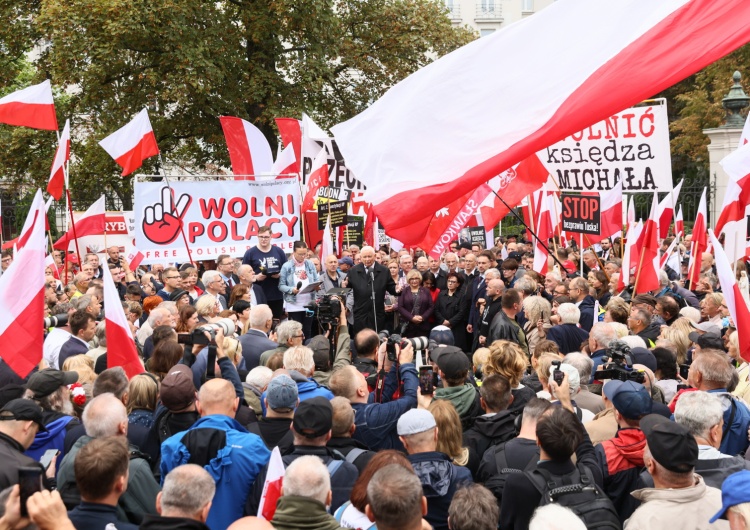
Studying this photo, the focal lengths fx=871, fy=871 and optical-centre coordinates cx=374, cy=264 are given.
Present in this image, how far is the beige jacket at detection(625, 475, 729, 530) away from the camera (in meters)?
3.81

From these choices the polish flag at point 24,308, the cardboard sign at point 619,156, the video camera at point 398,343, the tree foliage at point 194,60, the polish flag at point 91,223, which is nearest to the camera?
the video camera at point 398,343

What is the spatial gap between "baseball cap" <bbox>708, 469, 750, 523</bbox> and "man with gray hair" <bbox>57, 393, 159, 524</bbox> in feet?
8.95

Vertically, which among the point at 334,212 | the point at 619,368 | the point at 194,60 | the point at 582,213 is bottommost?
the point at 619,368

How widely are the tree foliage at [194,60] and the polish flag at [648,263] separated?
1697 centimetres

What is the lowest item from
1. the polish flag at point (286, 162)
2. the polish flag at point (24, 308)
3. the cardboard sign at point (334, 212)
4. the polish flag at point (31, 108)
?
the polish flag at point (24, 308)

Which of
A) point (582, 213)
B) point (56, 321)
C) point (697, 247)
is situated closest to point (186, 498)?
point (56, 321)

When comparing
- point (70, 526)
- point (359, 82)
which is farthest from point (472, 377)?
point (359, 82)

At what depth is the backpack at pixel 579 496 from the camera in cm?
399

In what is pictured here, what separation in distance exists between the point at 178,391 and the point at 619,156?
879cm

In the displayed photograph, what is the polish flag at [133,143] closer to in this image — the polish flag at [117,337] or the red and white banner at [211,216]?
the red and white banner at [211,216]

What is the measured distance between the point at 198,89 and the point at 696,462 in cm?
2219

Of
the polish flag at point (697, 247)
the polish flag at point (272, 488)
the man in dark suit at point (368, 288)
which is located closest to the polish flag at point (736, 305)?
the polish flag at point (272, 488)

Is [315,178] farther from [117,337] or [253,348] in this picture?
[117,337]

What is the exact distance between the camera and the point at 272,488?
4043 millimetres
